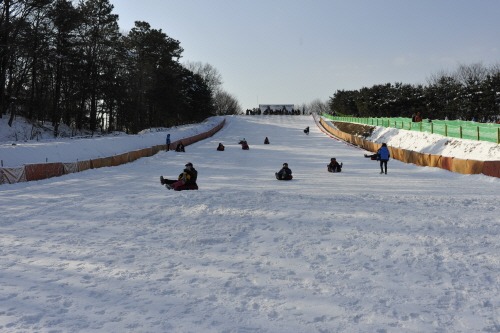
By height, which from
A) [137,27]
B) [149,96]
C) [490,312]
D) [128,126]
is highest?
[137,27]

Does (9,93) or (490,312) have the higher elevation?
(9,93)

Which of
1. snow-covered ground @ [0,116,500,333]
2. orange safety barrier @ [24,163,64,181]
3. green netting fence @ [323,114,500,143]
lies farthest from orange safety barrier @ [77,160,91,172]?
green netting fence @ [323,114,500,143]

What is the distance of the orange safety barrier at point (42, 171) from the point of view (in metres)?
16.8

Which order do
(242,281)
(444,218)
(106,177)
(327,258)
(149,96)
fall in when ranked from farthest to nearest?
(149,96) → (106,177) → (444,218) → (327,258) → (242,281)

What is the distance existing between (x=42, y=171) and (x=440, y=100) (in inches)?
2357

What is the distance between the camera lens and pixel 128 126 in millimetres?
61438

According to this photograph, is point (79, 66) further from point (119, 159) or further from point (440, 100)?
point (440, 100)

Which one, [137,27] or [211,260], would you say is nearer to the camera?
[211,260]

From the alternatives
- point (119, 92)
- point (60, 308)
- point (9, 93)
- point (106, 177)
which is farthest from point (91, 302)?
point (119, 92)

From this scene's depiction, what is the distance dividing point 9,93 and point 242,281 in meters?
35.3

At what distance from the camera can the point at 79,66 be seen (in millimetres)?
40625

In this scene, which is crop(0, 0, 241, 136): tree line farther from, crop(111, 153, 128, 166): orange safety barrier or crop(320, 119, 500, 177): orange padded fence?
crop(320, 119, 500, 177): orange padded fence

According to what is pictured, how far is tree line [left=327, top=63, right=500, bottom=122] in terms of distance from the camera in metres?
51.9

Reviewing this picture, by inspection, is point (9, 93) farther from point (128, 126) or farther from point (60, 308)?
point (60, 308)
